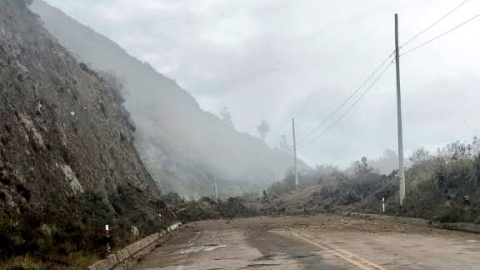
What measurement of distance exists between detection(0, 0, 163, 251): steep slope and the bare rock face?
0.05 metres

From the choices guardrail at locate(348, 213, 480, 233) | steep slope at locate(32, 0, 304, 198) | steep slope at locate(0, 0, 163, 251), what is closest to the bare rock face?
steep slope at locate(0, 0, 163, 251)

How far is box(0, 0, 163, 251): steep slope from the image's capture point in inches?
692

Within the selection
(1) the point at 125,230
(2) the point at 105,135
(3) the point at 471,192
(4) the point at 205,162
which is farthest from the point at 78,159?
(4) the point at 205,162

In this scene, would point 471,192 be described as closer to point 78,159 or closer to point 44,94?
point 78,159

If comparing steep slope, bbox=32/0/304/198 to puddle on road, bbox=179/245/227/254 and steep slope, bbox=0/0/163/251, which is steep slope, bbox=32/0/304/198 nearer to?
steep slope, bbox=0/0/163/251

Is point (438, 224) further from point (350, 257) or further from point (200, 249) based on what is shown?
point (350, 257)

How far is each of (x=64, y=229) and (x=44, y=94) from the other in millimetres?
13033

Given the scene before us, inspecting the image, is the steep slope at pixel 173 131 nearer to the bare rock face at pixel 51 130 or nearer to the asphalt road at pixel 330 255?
the bare rock face at pixel 51 130

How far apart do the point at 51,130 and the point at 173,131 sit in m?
103

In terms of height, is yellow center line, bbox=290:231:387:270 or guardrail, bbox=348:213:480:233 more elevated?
yellow center line, bbox=290:231:387:270

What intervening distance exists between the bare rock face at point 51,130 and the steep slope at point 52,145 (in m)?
0.05

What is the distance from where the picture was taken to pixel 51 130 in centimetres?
2519

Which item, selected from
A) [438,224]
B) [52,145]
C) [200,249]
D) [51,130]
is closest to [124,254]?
[200,249]

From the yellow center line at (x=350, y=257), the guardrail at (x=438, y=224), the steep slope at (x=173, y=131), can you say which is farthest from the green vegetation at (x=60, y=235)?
the steep slope at (x=173, y=131)
